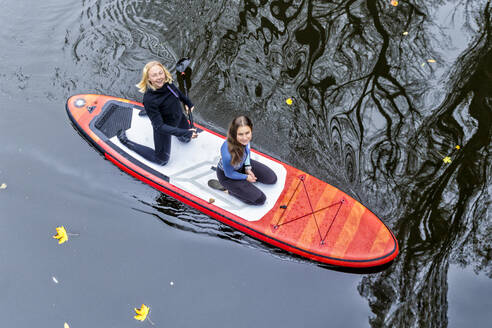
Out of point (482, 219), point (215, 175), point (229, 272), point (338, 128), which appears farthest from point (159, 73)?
point (482, 219)

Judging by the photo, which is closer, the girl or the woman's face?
the girl

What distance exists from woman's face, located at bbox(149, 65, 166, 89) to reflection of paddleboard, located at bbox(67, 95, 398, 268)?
1.23m

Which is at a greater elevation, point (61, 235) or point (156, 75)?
point (156, 75)

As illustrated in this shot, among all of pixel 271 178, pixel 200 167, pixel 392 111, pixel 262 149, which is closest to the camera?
pixel 271 178

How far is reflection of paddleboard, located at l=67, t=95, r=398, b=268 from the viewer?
15.0 feet

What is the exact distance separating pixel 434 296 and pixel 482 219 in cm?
131

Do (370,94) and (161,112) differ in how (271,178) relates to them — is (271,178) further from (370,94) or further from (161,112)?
(370,94)

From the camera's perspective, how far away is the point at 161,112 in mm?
4879

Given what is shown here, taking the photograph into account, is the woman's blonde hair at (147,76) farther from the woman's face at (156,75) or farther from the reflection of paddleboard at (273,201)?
the reflection of paddleboard at (273,201)

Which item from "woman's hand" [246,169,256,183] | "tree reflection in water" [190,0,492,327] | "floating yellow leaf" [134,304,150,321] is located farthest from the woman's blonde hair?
"floating yellow leaf" [134,304,150,321]

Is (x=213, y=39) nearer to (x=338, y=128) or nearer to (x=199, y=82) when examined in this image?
(x=199, y=82)

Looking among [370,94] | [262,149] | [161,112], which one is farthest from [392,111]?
[161,112]

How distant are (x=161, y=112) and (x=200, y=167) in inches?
35.1

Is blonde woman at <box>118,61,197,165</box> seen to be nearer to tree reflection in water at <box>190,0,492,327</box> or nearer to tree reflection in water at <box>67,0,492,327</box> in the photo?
tree reflection in water at <box>67,0,492,327</box>
